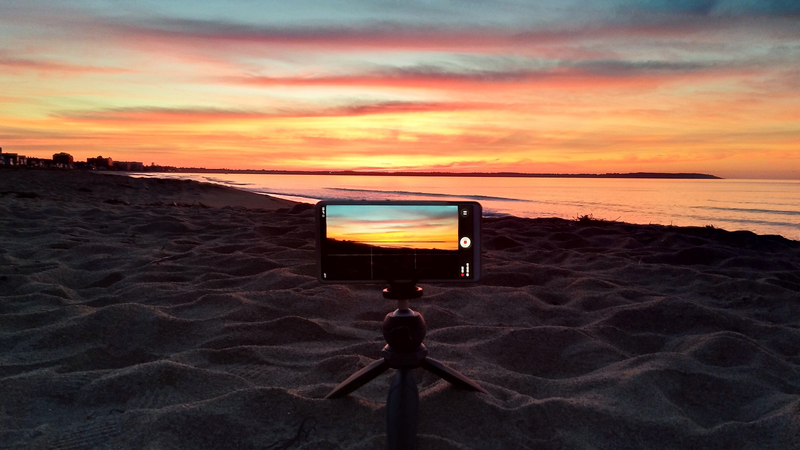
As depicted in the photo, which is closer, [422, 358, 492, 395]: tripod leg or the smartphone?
the smartphone

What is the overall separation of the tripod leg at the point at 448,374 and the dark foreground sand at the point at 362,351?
0.06 m

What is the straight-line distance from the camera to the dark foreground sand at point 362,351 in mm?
1904

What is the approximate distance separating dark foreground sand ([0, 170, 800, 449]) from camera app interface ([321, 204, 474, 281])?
0.59 m

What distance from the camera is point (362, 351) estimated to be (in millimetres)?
2672

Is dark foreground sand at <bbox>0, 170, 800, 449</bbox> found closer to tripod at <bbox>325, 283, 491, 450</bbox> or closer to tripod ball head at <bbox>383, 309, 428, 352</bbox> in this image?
tripod at <bbox>325, 283, 491, 450</bbox>

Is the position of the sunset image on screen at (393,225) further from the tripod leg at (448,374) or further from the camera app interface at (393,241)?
the tripod leg at (448,374)

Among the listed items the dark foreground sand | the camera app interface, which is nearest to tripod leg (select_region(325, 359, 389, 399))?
the dark foreground sand

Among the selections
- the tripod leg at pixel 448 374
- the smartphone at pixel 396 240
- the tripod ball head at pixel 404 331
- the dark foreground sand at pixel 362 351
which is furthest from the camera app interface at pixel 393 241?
the dark foreground sand at pixel 362 351

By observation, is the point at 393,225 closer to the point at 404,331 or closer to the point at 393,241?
the point at 393,241

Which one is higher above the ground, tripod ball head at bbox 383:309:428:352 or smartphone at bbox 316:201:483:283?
smartphone at bbox 316:201:483:283

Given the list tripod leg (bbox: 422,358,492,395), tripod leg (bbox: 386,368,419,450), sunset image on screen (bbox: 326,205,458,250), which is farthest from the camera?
tripod leg (bbox: 422,358,492,395)

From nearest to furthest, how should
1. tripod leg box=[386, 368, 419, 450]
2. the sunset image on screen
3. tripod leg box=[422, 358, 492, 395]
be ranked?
tripod leg box=[386, 368, 419, 450]
the sunset image on screen
tripod leg box=[422, 358, 492, 395]

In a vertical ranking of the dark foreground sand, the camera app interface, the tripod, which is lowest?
the dark foreground sand

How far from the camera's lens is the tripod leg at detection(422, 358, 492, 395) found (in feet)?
6.14
